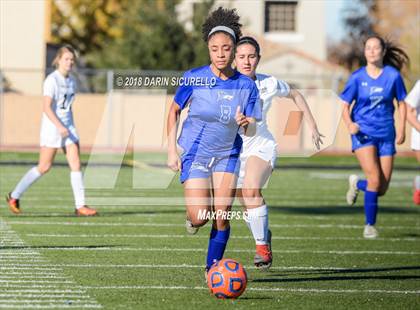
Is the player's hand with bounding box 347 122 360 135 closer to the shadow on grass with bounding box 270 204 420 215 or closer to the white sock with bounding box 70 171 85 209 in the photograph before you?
the shadow on grass with bounding box 270 204 420 215

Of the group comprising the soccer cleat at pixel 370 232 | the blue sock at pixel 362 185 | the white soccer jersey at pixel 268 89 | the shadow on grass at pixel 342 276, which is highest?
the white soccer jersey at pixel 268 89

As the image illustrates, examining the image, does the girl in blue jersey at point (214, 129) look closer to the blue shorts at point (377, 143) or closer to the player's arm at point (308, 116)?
the player's arm at point (308, 116)

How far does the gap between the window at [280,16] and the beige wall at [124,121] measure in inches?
510

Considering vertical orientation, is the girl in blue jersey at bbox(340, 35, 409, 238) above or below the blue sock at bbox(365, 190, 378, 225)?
above

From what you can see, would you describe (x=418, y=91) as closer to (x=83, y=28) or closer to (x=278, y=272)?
(x=278, y=272)

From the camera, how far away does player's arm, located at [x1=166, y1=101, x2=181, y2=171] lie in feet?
25.5

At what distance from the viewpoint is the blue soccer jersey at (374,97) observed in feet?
39.4

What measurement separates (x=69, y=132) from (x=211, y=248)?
17.3ft

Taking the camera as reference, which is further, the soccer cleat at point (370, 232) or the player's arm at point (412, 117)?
the player's arm at point (412, 117)

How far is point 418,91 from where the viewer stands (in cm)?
1231

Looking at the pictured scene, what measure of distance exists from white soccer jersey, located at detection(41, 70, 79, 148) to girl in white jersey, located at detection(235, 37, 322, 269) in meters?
3.98

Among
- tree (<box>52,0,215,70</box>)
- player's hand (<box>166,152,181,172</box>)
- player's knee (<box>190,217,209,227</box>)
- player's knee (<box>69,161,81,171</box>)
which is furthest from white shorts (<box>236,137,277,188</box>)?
tree (<box>52,0,215,70</box>)

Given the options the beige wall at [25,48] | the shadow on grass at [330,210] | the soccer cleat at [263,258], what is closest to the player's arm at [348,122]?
the shadow on grass at [330,210]

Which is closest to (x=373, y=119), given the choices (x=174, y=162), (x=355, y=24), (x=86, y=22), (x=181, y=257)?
(x=181, y=257)
